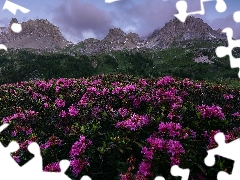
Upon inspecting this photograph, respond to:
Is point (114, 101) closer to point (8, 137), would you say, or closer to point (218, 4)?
point (8, 137)

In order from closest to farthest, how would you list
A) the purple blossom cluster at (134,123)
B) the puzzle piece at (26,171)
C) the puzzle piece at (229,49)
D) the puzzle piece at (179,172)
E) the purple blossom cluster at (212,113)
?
1. the puzzle piece at (179,172)
2. the puzzle piece at (26,171)
3. the puzzle piece at (229,49)
4. the purple blossom cluster at (134,123)
5. the purple blossom cluster at (212,113)

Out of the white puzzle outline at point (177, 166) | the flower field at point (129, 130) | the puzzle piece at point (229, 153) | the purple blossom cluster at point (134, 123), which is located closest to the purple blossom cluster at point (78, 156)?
the flower field at point (129, 130)

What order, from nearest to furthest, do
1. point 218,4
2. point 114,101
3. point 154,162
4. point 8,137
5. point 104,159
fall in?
point 154,162 → point 218,4 → point 104,159 → point 8,137 → point 114,101

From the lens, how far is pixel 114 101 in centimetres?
813

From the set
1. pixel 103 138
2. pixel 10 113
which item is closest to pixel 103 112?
pixel 103 138

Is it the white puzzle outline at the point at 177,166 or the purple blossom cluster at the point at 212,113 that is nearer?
the white puzzle outline at the point at 177,166

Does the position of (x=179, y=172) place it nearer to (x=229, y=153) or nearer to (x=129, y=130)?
(x=229, y=153)

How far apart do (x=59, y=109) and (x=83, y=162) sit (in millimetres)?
3056

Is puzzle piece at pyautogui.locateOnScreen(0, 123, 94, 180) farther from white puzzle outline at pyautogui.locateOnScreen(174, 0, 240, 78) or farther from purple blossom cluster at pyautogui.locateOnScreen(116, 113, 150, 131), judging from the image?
white puzzle outline at pyautogui.locateOnScreen(174, 0, 240, 78)

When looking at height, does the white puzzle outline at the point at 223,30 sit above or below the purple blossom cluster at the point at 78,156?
above

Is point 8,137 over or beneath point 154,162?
over

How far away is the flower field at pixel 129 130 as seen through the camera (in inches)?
206

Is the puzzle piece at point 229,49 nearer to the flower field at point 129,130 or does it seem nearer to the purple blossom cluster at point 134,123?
the flower field at point 129,130

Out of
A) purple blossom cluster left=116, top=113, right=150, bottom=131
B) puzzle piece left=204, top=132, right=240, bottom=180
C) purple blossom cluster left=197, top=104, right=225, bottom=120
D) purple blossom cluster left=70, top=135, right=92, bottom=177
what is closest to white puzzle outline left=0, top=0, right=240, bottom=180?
puzzle piece left=204, top=132, right=240, bottom=180
